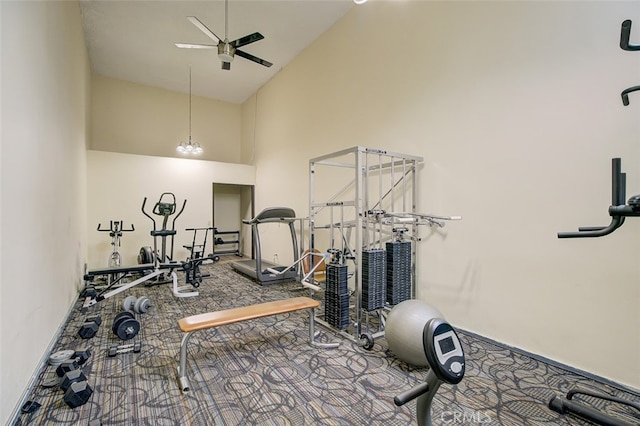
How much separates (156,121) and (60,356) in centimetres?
688

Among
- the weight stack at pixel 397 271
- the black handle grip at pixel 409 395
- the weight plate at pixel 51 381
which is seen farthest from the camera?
the weight stack at pixel 397 271

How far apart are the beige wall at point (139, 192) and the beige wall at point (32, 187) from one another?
290cm

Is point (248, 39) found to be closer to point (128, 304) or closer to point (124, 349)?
point (128, 304)

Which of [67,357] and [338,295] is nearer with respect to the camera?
[67,357]

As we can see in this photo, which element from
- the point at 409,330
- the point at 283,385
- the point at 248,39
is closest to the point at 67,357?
the point at 283,385

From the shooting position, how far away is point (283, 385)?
2301 mm

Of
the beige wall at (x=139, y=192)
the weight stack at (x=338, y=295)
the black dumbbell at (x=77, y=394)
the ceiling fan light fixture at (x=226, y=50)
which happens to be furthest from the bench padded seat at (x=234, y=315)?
the beige wall at (x=139, y=192)

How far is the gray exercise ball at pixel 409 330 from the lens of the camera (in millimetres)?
2428

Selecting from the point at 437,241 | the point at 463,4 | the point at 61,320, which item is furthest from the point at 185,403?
the point at 463,4

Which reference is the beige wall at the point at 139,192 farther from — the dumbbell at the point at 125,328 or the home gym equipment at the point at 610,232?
Result: the home gym equipment at the point at 610,232

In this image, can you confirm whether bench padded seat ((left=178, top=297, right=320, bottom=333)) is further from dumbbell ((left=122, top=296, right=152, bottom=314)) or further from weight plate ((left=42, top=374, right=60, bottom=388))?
dumbbell ((left=122, top=296, right=152, bottom=314))

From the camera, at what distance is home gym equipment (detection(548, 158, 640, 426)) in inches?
55.6

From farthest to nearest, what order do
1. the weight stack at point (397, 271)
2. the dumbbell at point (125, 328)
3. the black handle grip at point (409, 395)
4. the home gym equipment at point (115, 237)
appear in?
the home gym equipment at point (115, 237) < the weight stack at point (397, 271) < the dumbbell at point (125, 328) < the black handle grip at point (409, 395)

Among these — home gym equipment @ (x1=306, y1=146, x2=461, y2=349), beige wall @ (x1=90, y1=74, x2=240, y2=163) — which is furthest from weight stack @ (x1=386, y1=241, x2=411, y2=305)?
beige wall @ (x1=90, y1=74, x2=240, y2=163)
